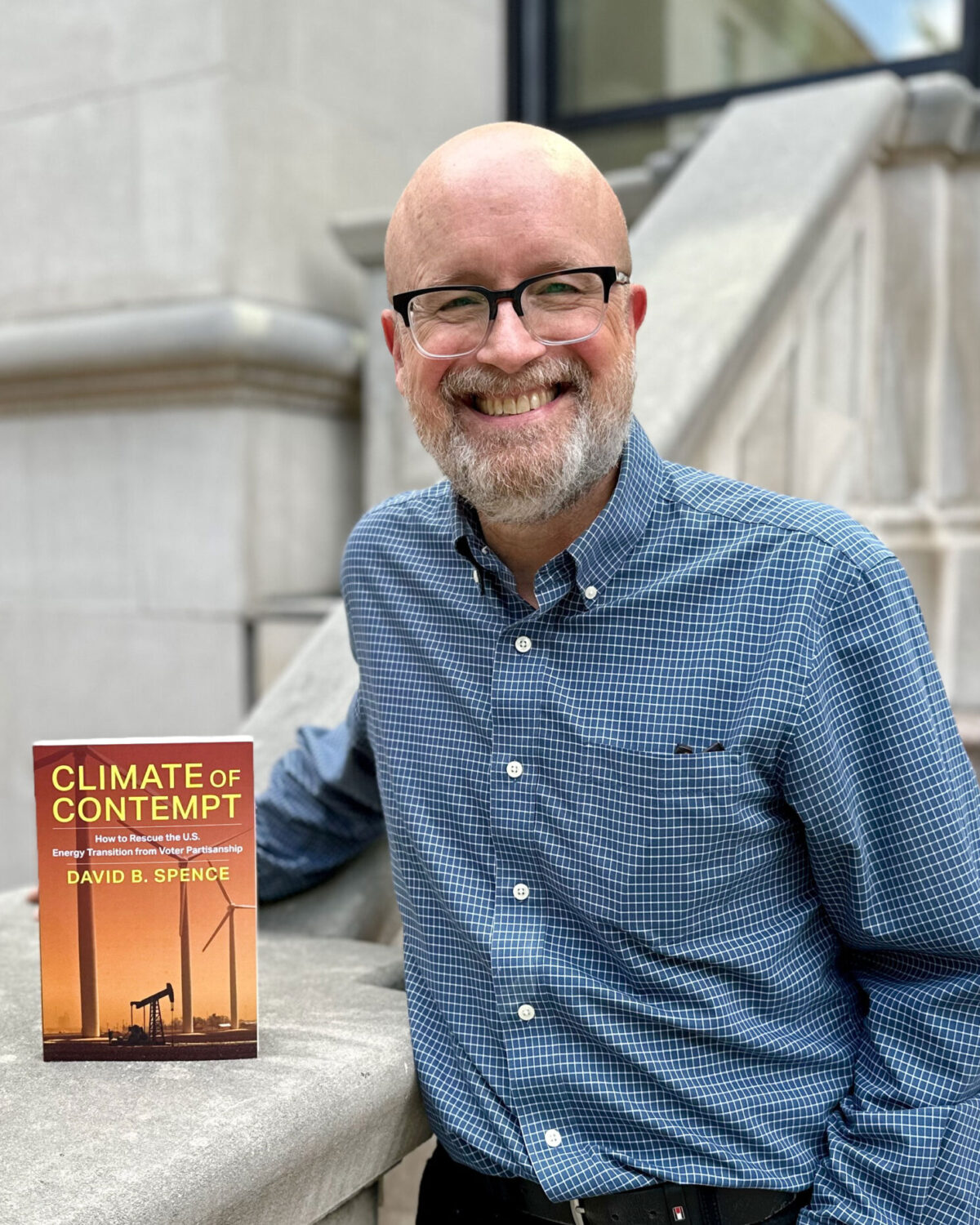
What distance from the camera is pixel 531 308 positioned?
1.33 m

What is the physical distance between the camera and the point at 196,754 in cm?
125

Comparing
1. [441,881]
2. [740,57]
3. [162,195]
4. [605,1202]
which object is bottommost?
[605,1202]

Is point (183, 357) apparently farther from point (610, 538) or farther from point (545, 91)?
point (610, 538)

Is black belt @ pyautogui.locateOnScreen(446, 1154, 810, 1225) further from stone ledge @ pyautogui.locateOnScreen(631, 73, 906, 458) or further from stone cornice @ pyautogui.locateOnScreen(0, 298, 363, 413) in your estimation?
stone cornice @ pyautogui.locateOnScreen(0, 298, 363, 413)

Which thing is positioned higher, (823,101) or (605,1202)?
(823,101)

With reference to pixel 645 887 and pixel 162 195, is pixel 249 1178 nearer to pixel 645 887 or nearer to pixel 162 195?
pixel 645 887

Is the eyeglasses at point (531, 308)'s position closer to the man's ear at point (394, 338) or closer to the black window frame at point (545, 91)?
the man's ear at point (394, 338)

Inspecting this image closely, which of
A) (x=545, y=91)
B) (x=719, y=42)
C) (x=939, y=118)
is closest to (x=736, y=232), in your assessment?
(x=939, y=118)

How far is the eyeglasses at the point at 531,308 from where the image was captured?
4.35 feet

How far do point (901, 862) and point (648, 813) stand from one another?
266 mm

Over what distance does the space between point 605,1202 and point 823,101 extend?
2.79 metres

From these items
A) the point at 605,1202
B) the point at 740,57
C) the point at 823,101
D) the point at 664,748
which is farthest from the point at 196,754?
the point at 740,57

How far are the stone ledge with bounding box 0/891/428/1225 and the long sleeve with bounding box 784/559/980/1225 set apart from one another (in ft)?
1.63

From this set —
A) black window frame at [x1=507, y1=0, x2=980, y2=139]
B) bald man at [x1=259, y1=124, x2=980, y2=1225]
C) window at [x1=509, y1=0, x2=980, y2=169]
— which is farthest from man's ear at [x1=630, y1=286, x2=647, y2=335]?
black window frame at [x1=507, y1=0, x2=980, y2=139]
